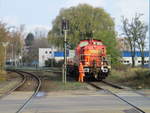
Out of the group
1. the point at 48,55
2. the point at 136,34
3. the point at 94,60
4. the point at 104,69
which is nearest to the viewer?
the point at 104,69

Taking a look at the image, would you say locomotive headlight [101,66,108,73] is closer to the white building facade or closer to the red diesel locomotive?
the red diesel locomotive

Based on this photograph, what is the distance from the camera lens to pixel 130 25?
68.4 meters

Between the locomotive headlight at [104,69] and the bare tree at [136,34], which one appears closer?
the locomotive headlight at [104,69]

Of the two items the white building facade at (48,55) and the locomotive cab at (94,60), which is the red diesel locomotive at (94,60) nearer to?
the locomotive cab at (94,60)

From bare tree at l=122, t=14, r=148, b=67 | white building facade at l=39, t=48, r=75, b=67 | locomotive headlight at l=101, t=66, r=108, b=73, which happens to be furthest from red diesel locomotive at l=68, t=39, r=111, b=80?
white building facade at l=39, t=48, r=75, b=67

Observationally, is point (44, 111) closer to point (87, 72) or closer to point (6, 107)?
point (6, 107)

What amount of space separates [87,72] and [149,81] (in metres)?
6.78

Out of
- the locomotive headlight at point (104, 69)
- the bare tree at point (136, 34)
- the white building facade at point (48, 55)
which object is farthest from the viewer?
the white building facade at point (48, 55)

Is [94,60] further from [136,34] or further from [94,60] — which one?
[136,34]

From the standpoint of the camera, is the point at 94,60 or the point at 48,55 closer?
the point at 94,60

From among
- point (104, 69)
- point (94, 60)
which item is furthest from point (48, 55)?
point (104, 69)

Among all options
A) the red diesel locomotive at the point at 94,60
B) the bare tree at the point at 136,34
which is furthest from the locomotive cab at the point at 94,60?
the bare tree at the point at 136,34

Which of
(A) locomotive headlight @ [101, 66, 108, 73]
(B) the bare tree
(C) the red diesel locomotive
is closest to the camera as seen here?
(A) locomotive headlight @ [101, 66, 108, 73]

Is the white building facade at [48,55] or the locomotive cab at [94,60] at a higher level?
the white building facade at [48,55]
